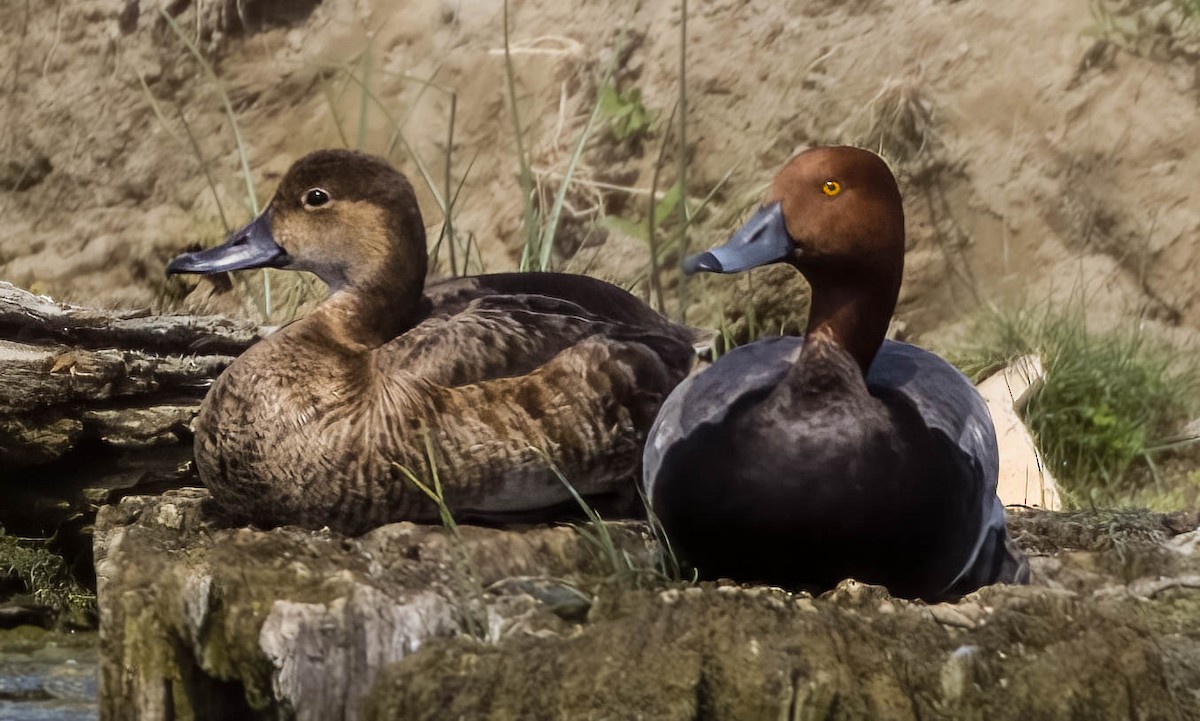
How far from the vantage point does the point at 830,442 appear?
290 centimetres

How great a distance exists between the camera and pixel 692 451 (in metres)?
3.00

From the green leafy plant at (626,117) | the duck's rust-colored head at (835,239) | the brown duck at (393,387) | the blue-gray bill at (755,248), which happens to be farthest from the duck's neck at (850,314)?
the green leafy plant at (626,117)

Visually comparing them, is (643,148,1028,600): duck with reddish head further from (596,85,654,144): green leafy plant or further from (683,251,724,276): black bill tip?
(596,85,654,144): green leafy plant

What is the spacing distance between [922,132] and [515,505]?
8.82 ft

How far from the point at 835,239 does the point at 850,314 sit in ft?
0.45

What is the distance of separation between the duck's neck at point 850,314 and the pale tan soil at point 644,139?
1934 mm

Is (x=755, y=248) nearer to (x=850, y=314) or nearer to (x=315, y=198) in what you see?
(x=850, y=314)

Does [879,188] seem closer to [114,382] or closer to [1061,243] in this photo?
[114,382]

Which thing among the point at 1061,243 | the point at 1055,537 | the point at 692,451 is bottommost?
the point at 1055,537

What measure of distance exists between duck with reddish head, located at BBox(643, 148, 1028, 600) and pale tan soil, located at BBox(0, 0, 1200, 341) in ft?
6.39

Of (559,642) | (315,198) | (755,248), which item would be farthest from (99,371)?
(755,248)

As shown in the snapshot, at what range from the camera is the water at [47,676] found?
3.97 m

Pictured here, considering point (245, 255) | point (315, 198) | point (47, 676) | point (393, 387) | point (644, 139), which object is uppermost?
point (644, 139)

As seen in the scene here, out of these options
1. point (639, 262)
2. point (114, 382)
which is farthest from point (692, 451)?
point (639, 262)
